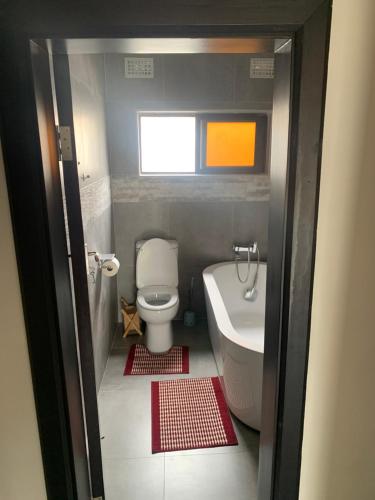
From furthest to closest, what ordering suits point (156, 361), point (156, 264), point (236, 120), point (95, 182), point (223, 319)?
point (156, 264) < point (236, 120) < point (156, 361) < point (95, 182) < point (223, 319)

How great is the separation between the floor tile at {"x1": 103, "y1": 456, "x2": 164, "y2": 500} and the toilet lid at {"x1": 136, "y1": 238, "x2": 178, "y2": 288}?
5.24 ft

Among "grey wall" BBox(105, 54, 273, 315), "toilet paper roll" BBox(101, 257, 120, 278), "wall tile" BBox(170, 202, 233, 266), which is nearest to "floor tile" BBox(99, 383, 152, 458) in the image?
"toilet paper roll" BBox(101, 257, 120, 278)

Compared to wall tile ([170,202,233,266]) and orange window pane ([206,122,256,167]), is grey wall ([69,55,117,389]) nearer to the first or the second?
wall tile ([170,202,233,266])

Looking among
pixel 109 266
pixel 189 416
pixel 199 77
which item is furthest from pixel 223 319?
pixel 199 77

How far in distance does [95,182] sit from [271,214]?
5.83 ft

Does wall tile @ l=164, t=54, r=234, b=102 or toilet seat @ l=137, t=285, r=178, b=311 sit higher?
wall tile @ l=164, t=54, r=234, b=102

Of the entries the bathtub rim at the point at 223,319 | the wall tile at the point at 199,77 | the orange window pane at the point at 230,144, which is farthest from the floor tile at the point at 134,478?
the wall tile at the point at 199,77

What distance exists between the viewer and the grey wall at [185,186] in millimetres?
3041

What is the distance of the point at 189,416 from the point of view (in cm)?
225

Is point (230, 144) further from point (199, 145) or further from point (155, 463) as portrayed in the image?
point (155, 463)

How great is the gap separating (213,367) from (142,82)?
2.54 m

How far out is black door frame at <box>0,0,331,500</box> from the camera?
86 centimetres

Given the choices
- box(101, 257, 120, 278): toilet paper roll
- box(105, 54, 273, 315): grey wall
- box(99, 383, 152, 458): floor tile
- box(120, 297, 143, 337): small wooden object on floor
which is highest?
box(105, 54, 273, 315): grey wall

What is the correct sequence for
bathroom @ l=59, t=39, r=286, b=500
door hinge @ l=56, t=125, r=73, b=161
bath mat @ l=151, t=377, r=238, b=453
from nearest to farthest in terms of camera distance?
door hinge @ l=56, t=125, r=73, b=161, bath mat @ l=151, t=377, r=238, b=453, bathroom @ l=59, t=39, r=286, b=500
